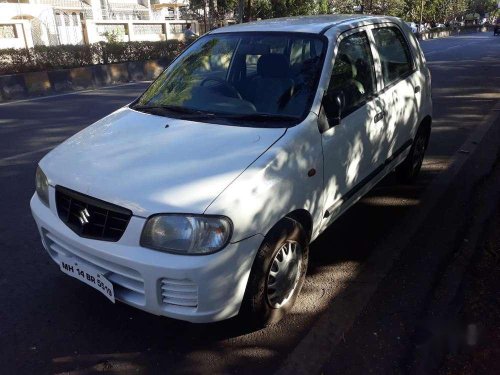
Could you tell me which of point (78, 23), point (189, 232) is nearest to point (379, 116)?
point (189, 232)

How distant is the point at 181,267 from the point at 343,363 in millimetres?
1089

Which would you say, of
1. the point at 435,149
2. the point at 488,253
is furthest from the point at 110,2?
the point at 488,253

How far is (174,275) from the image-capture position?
7.69 feet

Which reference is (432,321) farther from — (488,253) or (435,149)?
(435,149)

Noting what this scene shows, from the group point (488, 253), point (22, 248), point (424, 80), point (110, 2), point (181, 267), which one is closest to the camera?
point (181, 267)

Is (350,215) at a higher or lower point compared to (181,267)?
lower

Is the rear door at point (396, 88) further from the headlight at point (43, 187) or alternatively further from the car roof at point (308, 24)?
the headlight at point (43, 187)

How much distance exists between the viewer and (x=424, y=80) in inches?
195

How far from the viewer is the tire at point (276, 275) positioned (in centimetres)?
261

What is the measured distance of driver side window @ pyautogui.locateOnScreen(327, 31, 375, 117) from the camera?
3357 mm

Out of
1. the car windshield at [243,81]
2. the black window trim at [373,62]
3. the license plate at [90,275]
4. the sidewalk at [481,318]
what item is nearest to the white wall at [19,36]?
the car windshield at [243,81]

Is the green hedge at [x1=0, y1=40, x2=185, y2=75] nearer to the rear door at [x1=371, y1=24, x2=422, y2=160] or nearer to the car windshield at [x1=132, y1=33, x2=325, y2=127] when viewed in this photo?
the car windshield at [x1=132, y1=33, x2=325, y2=127]

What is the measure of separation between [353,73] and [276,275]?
1750 millimetres

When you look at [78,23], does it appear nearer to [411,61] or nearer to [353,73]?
[411,61]
